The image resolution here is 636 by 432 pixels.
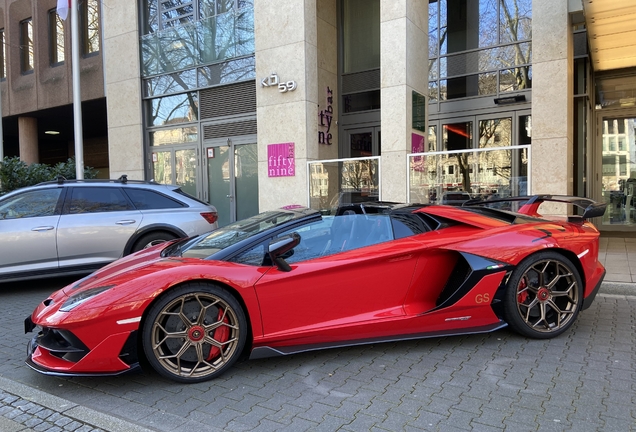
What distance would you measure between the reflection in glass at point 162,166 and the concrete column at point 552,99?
973 cm

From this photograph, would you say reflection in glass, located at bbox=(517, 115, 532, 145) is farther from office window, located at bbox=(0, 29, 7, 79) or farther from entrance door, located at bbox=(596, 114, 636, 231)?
office window, located at bbox=(0, 29, 7, 79)

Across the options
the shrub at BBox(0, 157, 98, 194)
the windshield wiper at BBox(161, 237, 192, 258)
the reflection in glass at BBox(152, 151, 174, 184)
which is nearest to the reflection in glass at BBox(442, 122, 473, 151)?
the reflection in glass at BBox(152, 151, 174, 184)

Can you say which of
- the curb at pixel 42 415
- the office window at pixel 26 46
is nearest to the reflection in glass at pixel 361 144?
the curb at pixel 42 415

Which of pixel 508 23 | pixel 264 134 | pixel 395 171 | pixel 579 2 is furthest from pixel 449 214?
pixel 508 23

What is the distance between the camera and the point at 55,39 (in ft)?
55.0

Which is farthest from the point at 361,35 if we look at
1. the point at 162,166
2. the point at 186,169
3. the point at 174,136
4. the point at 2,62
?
the point at 2,62

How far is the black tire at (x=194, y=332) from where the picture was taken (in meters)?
3.32

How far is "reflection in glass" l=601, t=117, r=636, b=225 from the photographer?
1209 cm

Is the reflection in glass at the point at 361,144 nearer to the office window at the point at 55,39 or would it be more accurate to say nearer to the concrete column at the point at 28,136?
the office window at the point at 55,39

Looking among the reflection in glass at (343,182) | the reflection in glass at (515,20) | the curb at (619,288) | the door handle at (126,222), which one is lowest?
the curb at (619,288)

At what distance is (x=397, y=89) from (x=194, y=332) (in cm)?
703

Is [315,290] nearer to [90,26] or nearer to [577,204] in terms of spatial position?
A: [577,204]

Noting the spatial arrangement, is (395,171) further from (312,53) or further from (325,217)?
(325,217)

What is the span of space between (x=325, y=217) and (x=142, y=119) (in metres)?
A: 11.4
